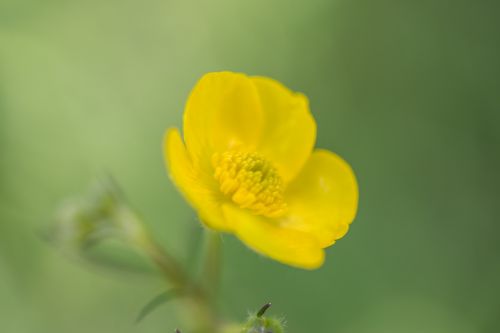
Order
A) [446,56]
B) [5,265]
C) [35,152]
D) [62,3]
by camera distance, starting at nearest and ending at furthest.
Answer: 1. [5,265]
2. [35,152]
3. [62,3]
4. [446,56]

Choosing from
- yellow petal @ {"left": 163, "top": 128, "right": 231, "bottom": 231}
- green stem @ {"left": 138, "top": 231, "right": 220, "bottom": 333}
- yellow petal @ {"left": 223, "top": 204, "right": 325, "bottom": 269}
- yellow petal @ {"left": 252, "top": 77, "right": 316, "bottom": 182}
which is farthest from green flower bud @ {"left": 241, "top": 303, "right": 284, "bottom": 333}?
yellow petal @ {"left": 252, "top": 77, "right": 316, "bottom": 182}

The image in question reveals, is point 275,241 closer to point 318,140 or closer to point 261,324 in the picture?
point 261,324

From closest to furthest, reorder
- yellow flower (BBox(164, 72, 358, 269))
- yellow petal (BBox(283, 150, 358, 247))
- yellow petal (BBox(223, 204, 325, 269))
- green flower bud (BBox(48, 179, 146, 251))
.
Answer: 1. yellow petal (BBox(223, 204, 325, 269))
2. yellow flower (BBox(164, 72, 358, 269))
3. yellow petal (BBox(283, 150, 358, 247))
4. green flower bud (BBox(48, 179, 146, 251))

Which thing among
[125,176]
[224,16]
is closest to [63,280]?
[125,176]

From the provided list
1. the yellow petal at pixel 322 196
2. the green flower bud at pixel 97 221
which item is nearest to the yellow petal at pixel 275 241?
the yellow petal at pixel 322 196

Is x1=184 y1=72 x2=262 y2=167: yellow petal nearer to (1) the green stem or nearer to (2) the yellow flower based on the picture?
(2) the yellow flower

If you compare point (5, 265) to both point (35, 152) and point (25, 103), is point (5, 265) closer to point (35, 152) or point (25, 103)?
point (35, 152)
